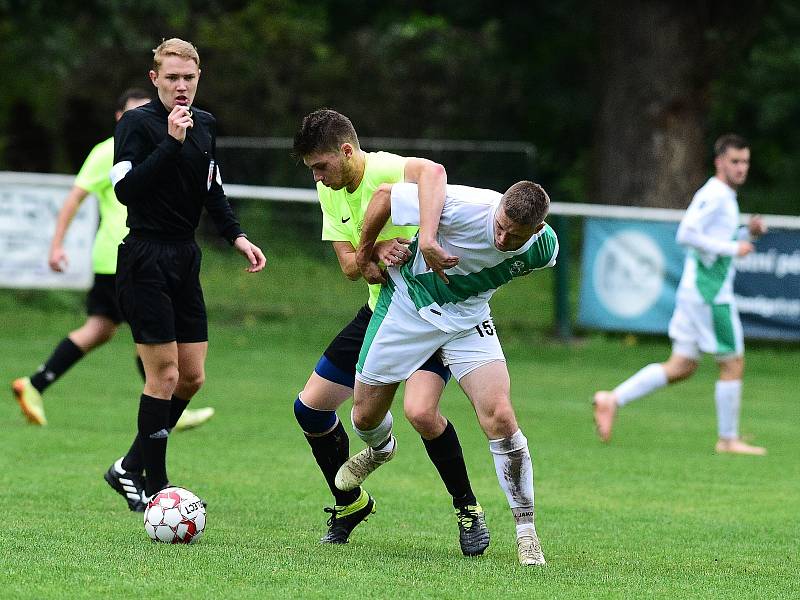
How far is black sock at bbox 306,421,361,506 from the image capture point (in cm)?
656

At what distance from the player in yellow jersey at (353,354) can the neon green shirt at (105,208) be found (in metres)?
3.45

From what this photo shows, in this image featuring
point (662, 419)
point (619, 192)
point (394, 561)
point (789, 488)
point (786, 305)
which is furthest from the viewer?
point (619, 192)

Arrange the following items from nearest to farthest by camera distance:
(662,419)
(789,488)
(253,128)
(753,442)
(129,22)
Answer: (789,488) → (753,442) → (662,419) → (129,22) → (253,128)

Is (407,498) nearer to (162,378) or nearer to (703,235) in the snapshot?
(162,378)

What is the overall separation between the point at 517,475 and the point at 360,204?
1373 millimetres

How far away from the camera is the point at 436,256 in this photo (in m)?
5.73

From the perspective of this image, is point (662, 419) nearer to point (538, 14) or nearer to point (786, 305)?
point (786, 305)

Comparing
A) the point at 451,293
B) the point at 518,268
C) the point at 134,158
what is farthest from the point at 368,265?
the point at 134,158

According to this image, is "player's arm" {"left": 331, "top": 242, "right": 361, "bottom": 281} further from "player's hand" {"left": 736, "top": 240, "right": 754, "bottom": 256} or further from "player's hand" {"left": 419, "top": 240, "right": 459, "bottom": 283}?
"player's hand" {"left": 736, "top": 240, "right": 754, "bottom": 256}

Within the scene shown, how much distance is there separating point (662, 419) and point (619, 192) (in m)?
8.06

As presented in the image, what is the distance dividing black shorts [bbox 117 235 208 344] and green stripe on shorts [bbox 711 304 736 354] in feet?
15.3

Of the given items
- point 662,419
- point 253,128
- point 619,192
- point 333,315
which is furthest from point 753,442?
point 253,128

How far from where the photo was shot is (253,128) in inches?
1063

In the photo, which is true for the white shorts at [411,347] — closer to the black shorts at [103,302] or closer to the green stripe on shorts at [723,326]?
the black shorts at [103,302]
